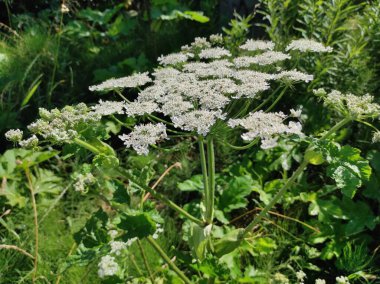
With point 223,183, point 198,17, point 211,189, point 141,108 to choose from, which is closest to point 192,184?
point 223,183

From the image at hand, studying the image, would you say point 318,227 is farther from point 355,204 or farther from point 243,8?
point 243,8

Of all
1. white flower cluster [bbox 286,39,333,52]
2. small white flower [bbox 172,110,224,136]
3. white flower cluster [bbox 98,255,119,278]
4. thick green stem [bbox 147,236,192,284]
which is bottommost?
thick green stem [bbox 147,236,192,284]

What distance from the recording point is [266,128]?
68.9 inches

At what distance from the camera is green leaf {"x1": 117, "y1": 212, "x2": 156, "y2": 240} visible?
1.88m

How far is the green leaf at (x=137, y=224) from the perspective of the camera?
188 centimetres

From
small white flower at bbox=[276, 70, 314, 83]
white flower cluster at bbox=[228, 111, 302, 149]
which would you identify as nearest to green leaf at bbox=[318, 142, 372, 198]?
white flower cluster at bbox=[228, 111, 302, 149]

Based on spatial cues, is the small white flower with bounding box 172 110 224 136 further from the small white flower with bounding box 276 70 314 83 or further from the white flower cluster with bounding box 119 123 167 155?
the small white flower with bounding box 276 70 314 83

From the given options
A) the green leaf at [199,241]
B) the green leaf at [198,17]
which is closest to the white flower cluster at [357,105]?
the green leaf at [199,241]

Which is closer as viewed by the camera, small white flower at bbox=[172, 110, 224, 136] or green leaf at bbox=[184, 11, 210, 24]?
small white flower at bbox=[172, 110, 224, 136]

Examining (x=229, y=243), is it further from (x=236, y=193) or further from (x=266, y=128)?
(x=236, y=193)

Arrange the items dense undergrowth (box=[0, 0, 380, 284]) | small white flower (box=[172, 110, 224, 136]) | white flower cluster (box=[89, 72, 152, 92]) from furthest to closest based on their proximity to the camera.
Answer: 1. white flower cluster (box=[89, 72, 152, 92])
2. dense undergrowth (box=[0, 0, 380, 284])
3. small white flower (box=[172, 110, 224, 136])

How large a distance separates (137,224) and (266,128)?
0.65 metres

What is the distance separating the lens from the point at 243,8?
4.35 meters

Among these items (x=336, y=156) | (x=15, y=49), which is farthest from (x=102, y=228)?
(x=15, y=49)
